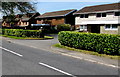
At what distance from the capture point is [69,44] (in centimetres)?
1519

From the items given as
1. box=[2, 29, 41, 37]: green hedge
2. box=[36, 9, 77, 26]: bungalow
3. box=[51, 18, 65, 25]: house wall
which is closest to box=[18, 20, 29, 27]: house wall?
box=[36, 9, 77, 26]: bungalow

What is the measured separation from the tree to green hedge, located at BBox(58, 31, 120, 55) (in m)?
26.9

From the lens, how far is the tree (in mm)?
38344

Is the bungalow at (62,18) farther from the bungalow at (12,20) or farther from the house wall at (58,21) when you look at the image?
the bungalow at (12,20)

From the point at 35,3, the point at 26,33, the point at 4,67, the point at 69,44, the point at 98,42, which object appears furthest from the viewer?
the point at 35,3

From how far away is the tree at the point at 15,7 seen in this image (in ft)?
126

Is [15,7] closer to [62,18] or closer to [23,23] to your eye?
[62,18]

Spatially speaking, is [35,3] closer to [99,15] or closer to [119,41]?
[99,15]

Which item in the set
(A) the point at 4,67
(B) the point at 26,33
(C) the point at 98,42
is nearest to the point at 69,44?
(C) the point at 98,42

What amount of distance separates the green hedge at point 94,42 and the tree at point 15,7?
88.3ft

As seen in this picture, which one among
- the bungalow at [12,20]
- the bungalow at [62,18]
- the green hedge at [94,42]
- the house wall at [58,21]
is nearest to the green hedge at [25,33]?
the green hedge at [94,42]

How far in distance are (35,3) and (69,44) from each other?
27.5m

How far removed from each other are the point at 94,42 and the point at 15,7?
3192 cm

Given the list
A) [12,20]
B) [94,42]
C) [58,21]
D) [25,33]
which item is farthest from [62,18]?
[94,42]
